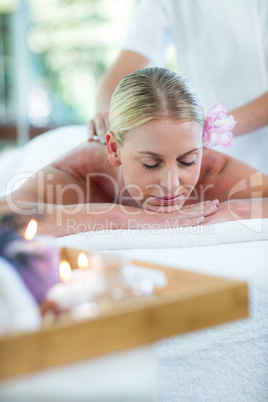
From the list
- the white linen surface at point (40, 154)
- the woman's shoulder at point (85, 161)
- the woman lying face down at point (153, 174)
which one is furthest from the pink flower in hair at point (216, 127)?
the white linen surface at point (40, 154)

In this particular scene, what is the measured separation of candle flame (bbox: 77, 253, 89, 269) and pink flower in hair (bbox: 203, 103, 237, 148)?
49cm

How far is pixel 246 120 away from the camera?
4.57 feet

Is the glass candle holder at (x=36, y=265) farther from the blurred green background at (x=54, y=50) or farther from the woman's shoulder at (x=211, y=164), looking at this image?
the blurred green background at (x=54, y=50)

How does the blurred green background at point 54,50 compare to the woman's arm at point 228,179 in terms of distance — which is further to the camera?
the blurred green background at point 54,50

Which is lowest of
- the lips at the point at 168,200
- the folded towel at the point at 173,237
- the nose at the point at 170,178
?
the folded towel at the point at 173,237

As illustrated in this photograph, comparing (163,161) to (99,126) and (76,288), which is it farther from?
(76,288)

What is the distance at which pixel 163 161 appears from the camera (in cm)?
103

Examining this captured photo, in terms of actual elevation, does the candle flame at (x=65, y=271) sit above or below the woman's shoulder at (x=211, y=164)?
below

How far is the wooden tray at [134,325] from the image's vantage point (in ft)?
1.47

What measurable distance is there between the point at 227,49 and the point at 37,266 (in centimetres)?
114

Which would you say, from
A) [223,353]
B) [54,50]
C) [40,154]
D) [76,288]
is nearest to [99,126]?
[40,154]

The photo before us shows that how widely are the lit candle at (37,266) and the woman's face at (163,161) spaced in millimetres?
467

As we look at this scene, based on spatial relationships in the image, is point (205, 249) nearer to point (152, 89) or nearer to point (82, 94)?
point (152, 89)

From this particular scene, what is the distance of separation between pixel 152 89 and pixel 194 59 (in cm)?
49
